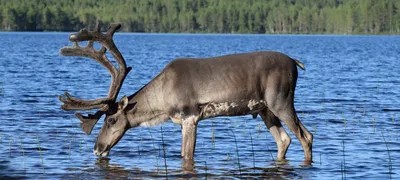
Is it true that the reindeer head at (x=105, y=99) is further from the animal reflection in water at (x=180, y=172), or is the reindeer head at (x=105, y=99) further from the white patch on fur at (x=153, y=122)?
the animal reflection in water at (x=180, y=172)

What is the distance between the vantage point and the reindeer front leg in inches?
606

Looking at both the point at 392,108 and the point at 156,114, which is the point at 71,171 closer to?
the point at 156,114

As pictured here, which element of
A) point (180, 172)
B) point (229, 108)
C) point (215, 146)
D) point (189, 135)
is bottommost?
point (215, 146)

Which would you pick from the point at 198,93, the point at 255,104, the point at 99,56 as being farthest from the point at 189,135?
the point at 99,56

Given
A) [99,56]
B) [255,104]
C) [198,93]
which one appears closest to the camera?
[198,93]

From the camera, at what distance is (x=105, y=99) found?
1585 centimetres

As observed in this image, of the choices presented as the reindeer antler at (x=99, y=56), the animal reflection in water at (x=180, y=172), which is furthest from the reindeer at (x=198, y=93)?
the animal reflection in water at (x=180, y=172)

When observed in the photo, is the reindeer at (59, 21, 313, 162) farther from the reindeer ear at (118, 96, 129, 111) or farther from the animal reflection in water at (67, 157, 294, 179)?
the animal reflection in water at (67, 157, 294, 179)

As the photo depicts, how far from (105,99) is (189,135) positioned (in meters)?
1.68

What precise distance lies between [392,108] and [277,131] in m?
10.9

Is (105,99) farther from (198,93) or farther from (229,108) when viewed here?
(229,108)

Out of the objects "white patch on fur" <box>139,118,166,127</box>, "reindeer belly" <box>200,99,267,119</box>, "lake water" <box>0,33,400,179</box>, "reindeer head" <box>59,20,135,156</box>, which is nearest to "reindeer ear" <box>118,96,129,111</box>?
"reindeer head" <box>59,20,135,156</box>

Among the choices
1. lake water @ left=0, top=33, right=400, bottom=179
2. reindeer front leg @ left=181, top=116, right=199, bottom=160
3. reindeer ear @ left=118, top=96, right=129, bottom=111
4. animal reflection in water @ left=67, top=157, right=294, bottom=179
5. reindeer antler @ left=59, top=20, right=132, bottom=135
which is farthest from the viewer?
reindeer ear @ left=118, top=96, right=129, bottom=111

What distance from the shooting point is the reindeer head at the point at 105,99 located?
51.5ft
